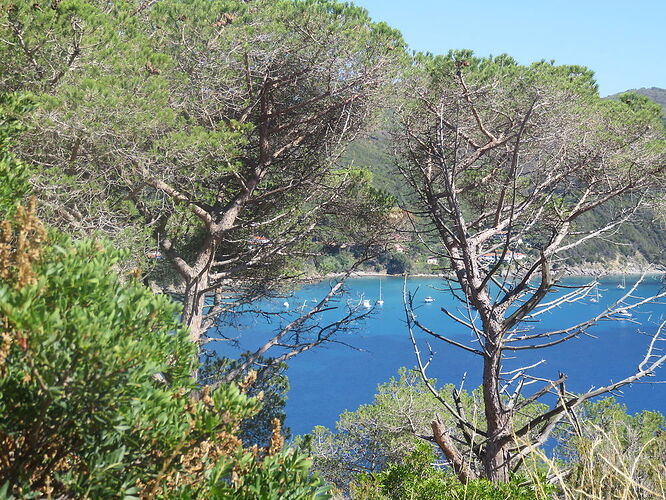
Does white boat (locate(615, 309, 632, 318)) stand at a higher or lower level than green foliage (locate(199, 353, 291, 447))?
lower

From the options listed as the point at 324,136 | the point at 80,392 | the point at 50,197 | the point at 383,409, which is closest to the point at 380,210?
the point at 324,136

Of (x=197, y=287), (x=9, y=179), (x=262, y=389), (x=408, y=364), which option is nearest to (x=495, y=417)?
(x=9, y=179)

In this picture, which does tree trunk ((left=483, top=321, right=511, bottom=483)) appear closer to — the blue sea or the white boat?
the white boat

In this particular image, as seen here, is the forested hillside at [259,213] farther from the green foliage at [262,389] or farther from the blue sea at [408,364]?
the blue sea at [408,364]

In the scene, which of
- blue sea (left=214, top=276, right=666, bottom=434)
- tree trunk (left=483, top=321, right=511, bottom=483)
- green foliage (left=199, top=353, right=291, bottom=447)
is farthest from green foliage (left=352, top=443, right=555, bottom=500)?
blue sea (left=214, top=276, right=666, bottom=434)

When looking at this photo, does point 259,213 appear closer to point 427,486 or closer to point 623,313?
point 623,313

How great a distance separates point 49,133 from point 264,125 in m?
2.63

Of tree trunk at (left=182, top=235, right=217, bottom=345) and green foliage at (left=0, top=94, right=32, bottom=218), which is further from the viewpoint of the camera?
tree trunk at (left=182, top=235, right=217, bottom=345)

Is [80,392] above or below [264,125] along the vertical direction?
below

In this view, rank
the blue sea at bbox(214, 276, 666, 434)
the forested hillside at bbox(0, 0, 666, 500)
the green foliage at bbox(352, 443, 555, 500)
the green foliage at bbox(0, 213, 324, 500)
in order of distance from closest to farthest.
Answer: the green foliage at bbox(0, 213, 324, 500)
the forested hillside at bbox(0, 0, 666, 500)
the green foliage at bbox(352, 443, 555, 500)
the blue sea at bbox(214, 276, 666, 434)

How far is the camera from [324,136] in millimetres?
7355

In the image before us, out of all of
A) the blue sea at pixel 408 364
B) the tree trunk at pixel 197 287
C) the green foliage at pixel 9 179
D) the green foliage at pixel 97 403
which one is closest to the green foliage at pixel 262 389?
the tree trunk at pixel 197 287

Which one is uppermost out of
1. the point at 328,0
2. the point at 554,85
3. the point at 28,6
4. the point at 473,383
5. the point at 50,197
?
the point at 473,383

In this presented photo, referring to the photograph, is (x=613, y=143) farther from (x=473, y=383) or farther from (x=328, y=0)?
(x=473, y=383)
